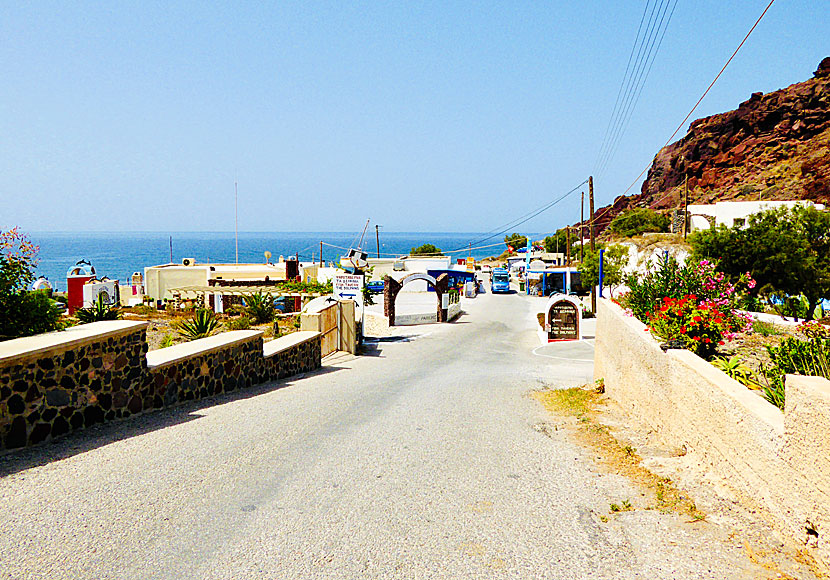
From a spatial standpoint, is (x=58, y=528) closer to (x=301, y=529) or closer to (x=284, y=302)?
(x=301, y=529)

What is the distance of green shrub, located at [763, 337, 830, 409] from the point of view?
19.2ft

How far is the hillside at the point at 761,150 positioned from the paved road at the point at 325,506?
8832 centimetres

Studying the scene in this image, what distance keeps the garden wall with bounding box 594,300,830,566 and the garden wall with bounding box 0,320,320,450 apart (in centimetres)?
672

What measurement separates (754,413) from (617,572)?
6.22 feet

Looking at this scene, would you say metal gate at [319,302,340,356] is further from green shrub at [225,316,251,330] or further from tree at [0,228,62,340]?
tree at [0,228,62,340]

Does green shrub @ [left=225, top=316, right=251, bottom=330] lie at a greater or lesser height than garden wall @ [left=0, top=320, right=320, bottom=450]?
lesser

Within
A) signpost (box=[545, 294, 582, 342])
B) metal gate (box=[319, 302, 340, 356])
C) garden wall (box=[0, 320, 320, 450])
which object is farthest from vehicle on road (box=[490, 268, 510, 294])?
garden wall (box=[0, 320, 320, 450])

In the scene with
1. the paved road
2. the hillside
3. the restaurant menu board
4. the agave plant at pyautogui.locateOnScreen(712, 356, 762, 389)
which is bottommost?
the restaurant menu board

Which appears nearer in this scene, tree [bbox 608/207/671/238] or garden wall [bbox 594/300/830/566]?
garden wall [bbox 594/300/830/566]

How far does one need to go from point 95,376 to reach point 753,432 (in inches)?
279

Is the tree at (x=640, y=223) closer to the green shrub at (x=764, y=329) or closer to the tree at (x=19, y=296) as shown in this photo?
the green shrub at (x=764, y=329)

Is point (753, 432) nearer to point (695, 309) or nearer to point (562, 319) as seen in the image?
point (695, 309)

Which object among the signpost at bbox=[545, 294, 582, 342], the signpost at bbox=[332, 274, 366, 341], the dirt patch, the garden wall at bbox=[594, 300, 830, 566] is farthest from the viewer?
the signpost at bbox=[545, 294, 582, 342]

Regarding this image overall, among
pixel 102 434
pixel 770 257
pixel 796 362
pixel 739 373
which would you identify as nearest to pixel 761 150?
pixel 770 257
